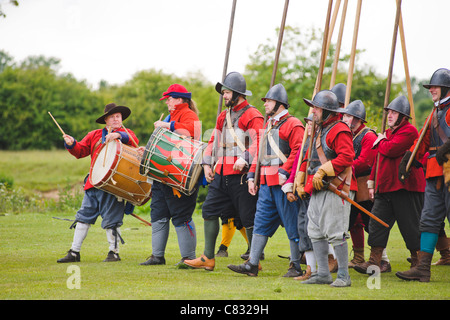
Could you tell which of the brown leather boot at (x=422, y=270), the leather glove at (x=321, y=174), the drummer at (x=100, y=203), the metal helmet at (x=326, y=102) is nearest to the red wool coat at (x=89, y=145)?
the drummer at (x=100, y=203)

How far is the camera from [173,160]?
8.08 m

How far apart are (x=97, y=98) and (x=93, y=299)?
4565 centimetres

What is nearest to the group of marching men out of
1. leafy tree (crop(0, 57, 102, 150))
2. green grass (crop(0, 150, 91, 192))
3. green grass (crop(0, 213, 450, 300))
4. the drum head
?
the drum head

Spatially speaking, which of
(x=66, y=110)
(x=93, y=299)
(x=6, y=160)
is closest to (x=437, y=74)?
(x=93, y=299)

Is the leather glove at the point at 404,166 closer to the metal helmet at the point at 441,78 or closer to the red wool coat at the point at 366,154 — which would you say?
the red wool coat at the point at 366,154

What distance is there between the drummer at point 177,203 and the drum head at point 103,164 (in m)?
0.64

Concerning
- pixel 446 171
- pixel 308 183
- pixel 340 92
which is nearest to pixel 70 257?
pixel 308 183

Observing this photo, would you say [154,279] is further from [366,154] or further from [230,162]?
[366,154]

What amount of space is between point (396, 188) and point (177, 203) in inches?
110

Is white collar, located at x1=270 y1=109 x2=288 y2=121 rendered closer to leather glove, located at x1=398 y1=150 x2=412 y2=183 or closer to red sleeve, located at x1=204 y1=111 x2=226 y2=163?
red sleeve, located at x1=204 y1=111 x2=226 y2=163

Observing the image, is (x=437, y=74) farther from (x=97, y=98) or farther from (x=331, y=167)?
(x=97, y=98)

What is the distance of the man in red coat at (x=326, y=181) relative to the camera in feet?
21.9

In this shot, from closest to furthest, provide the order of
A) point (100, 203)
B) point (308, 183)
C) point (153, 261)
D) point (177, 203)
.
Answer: point (308, 183), point (177, 203), point (153, 261), point (100, 203)

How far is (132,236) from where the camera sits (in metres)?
12.2
